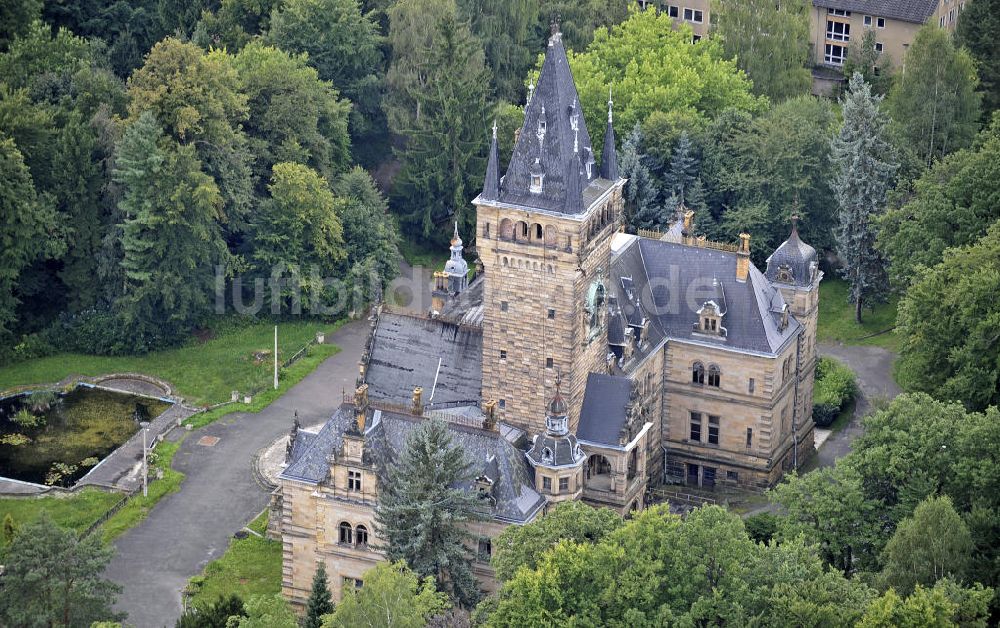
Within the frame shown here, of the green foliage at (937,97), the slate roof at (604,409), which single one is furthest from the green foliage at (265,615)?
the green foliage at (937,97)

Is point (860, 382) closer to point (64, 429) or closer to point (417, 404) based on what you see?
point (417, 404)

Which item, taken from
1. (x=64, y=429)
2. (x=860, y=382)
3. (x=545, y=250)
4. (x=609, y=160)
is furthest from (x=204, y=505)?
(x=860, y=382)

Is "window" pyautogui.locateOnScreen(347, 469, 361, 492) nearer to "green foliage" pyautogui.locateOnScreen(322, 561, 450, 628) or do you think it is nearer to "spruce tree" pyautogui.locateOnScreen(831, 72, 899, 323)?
"green foliage" pyautogui.locateOnScreen(322, 561, 450, 628)

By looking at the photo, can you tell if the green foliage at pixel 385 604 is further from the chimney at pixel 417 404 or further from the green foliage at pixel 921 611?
the green foliage at pixel 921 611

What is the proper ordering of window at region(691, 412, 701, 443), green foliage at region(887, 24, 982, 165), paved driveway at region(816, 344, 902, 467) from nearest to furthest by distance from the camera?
window at region(691, 412, 701, 443) → paved driveway at region(816, 344, 902, 467) → green foliage at region(887, 24, 982, 165)

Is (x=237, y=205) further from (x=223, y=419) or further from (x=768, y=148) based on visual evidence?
(x=768, y=148)

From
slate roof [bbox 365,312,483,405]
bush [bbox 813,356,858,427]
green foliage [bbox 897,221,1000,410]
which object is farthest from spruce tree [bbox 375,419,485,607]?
bush [bbox 813,356,858,427]
